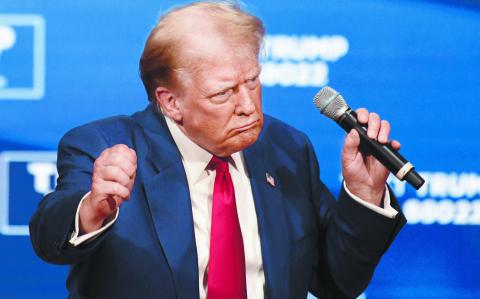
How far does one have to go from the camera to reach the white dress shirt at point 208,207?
1.85 m

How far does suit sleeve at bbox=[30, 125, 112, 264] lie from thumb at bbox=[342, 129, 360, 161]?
46cm

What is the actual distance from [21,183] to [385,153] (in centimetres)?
125

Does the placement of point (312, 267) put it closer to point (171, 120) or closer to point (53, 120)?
point (171, 120)

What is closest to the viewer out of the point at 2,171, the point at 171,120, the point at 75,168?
the point at 75,168

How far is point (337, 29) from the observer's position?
2643 mm

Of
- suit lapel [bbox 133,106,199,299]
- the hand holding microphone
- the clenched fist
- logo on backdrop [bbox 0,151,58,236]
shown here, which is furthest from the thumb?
logo on backdrop [bbox 0,151,58,236]

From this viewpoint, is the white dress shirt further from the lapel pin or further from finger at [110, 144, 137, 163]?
finger at [110, 144, 137, 163]

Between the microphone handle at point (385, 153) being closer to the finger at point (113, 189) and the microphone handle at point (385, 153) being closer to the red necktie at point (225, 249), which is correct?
the red necktie at point (225, 249)

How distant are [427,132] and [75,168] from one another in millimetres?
1192

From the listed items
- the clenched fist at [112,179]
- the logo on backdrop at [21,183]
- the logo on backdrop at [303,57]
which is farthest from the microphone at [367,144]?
the logo on backdrop at [21,183]

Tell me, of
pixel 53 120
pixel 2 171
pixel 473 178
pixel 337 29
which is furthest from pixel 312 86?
pixel 2 171

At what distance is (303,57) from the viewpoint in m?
2.63

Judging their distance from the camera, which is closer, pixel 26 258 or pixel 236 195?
pixel 236 195

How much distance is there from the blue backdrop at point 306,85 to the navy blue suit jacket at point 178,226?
1.96 ft
